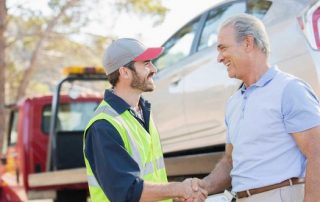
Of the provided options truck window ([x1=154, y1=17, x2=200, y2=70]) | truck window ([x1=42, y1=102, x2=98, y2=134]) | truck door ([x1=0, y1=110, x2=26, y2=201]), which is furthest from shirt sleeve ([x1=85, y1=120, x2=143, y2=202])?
truck door ([x1=0, y1=110, x2=26, y2=201])

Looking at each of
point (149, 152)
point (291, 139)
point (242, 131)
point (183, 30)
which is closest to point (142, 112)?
point (149, 152)

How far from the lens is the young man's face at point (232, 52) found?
9.40 ft

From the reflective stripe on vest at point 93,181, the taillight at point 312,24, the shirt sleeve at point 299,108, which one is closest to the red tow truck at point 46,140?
the taillight at point 312,24

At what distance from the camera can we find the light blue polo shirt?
2.62 m

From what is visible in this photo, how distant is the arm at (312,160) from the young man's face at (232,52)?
1.46 feet

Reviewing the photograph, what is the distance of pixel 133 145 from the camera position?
2.82 metres

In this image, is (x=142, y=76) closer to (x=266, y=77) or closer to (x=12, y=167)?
(x=266, y=77)

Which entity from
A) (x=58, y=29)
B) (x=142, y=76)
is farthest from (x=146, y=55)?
(x=58, y=29)

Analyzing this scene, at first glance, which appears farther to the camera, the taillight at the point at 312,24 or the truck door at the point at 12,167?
the truck door at the point at 12,167

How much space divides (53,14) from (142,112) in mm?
14426

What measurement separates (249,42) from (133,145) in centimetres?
69

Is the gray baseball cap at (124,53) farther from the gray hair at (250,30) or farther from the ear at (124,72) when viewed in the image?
the gray hair at (250,30)

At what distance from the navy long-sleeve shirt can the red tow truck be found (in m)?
4.40

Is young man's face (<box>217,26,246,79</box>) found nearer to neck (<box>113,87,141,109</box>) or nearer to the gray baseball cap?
the gray baseball cap
